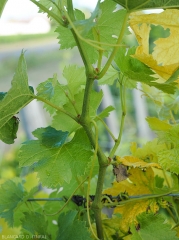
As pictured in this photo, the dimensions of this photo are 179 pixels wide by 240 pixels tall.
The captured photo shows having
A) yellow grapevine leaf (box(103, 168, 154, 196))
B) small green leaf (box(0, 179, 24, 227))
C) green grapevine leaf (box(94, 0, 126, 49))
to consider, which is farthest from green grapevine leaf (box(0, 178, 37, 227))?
green grapevine leaf (box(94, 0, 126, 49))

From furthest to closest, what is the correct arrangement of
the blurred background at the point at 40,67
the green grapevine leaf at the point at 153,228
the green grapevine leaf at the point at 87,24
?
the blurred background at the point at 40,67
the green grapevine leaf at the point at 153,228
the green grapevine leaf at the point at 87,24

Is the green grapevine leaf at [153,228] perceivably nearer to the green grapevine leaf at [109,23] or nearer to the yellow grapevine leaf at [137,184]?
the yellow grapevine leaf at [137,184]

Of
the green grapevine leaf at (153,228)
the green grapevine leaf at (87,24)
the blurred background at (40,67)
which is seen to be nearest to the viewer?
the green grapevine leaf at (87,24)

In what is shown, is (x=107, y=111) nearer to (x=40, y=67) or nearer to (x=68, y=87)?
(x=68, y=87)

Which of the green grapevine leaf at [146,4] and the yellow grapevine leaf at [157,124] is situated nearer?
the green grapevine leaf at [146,4]

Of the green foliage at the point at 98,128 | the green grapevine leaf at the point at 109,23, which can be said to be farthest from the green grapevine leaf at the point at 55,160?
the green grapevine leaf at the point at 109,23

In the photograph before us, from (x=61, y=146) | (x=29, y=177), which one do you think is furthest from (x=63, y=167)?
(x=29, y=177)

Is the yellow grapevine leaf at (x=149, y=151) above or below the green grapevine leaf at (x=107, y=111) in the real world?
below
